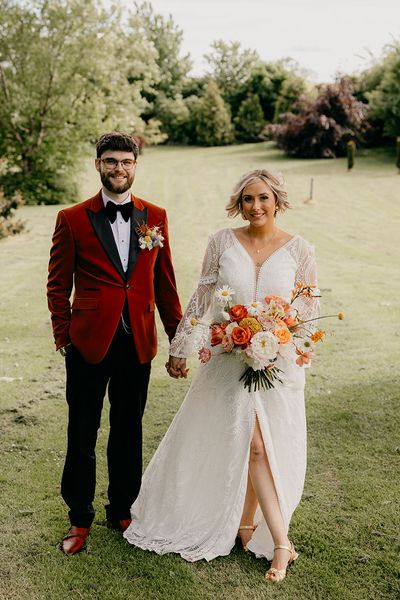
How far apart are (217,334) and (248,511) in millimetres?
1076

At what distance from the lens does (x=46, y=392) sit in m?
6.73

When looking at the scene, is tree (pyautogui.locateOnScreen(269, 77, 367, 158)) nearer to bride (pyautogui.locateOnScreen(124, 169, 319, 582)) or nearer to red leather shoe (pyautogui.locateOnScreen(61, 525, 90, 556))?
bride (pyautogui.locateOnScreen(124, 169, 319, 582))

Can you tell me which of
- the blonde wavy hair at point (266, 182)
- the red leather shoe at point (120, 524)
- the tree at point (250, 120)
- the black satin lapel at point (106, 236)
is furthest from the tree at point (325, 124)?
the red leather shoe at point (120, 524)

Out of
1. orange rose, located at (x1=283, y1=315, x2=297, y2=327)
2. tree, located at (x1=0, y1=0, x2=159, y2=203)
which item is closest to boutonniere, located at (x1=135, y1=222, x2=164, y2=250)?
orange rose, located at (x1=283, y1=315, x2=297, y2=327)

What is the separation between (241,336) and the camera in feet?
11.5

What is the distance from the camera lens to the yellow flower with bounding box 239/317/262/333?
3.53 metres

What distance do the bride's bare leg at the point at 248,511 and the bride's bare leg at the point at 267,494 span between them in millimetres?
176

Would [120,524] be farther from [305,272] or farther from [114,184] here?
[114,184]

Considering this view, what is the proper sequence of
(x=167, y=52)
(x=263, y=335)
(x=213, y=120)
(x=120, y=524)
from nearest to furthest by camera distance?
(x=263, y=335)
(x=120, y=524)
(x=213, y=120)
(x=167, y=52)

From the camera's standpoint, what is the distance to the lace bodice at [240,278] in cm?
377

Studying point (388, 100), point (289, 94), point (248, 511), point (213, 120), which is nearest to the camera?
point (248, 511)

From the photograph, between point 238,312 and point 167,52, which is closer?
point 238,312

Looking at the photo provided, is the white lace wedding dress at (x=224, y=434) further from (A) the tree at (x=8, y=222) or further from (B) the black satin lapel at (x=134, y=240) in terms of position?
(A) the tree at (x=8, y=222)

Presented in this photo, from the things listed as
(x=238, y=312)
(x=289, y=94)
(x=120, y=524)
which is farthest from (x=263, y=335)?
(x=289, y=94)
